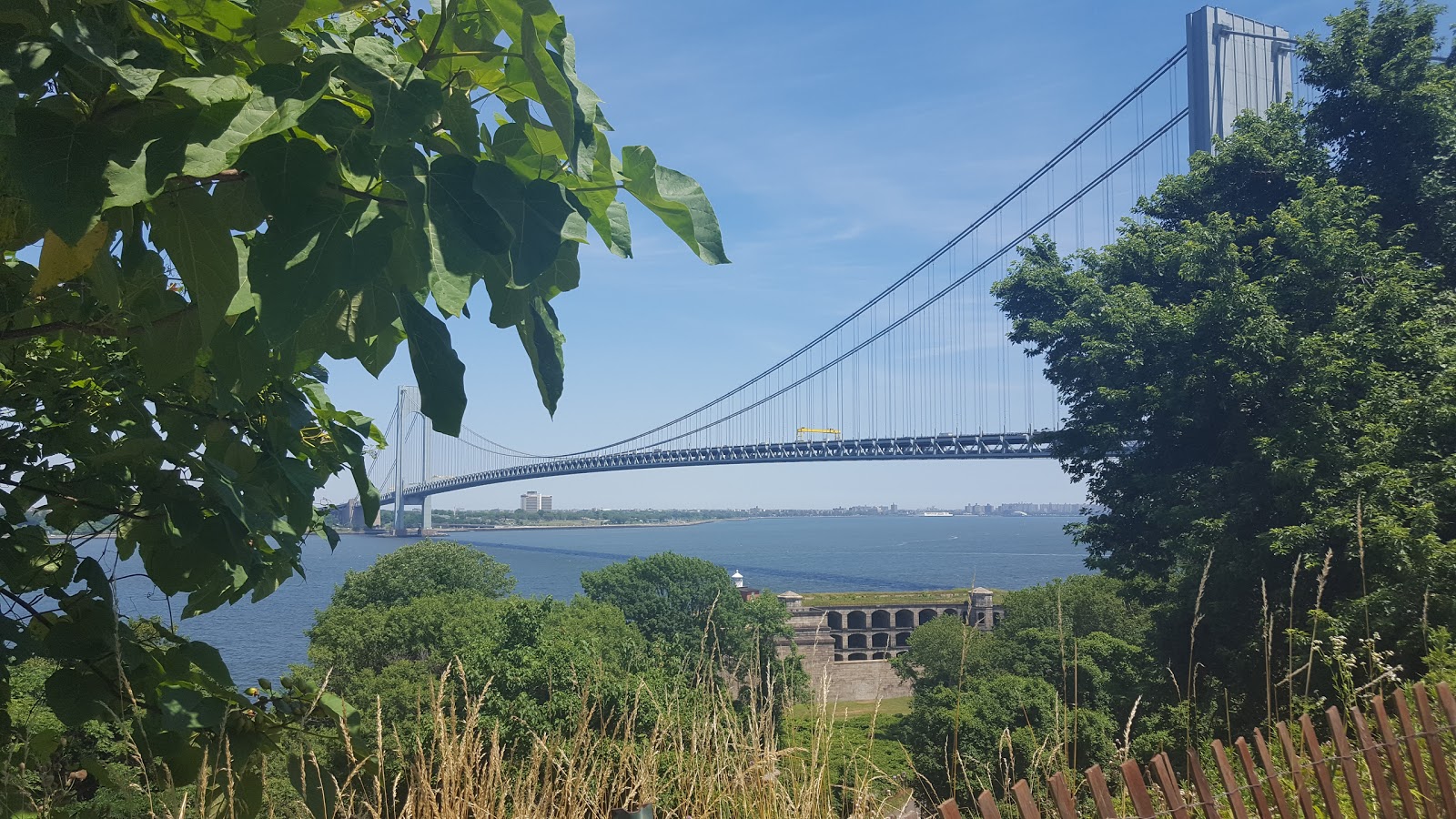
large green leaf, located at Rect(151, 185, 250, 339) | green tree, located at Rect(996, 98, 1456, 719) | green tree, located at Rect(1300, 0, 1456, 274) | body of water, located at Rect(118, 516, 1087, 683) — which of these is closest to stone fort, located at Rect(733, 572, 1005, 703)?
body of water, located at Rect(118, 516, 1087, 683)

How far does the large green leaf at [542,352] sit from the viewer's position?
0.62 m

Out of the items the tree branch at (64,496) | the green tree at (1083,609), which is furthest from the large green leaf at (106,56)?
the green tree at (1083,609)

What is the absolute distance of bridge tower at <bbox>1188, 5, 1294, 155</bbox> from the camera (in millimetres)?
15641

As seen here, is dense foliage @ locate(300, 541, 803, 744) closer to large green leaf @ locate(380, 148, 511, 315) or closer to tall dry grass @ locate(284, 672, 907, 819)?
tall dry grass @ locate(284, 672, 907, 819)

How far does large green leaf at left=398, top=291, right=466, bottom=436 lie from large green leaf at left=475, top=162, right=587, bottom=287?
96mm

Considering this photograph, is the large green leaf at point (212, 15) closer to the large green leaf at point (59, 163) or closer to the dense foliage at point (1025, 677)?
the large green leaf at point (59, 163)

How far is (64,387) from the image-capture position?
5.03 feet

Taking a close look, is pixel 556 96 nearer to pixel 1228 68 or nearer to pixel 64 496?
pixel 64 496

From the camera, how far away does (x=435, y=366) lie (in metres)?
0.57

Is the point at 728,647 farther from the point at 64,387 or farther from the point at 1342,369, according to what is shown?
the point at 64,387

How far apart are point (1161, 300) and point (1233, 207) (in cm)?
154

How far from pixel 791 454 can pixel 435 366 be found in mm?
31589

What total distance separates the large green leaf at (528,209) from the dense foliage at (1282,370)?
771 centimetres

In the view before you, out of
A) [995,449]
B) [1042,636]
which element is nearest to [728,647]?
[1042,636]
